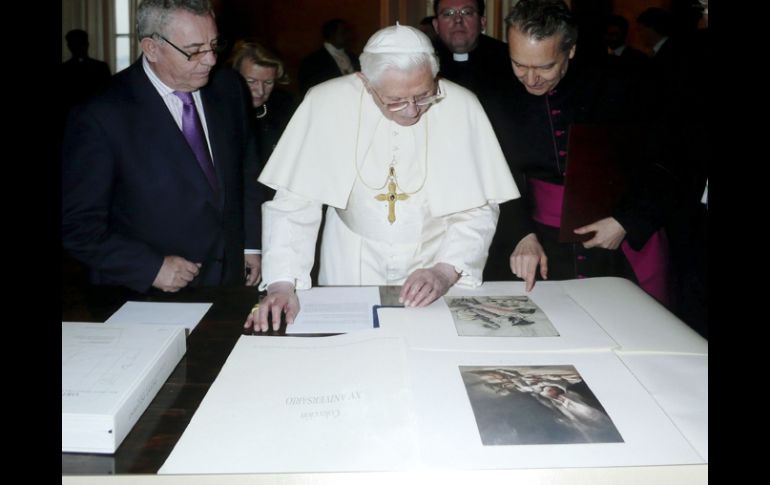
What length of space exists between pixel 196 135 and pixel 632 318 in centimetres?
167

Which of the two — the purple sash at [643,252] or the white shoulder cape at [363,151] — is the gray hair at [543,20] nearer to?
the white shoulder cape at [363,151]

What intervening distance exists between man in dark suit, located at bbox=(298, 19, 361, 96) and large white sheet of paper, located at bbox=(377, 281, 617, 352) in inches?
213

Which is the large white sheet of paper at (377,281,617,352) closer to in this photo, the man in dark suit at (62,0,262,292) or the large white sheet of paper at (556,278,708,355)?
the large white sheet of paper at (556,278,708,355)

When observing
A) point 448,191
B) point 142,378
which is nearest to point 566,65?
point 448,191

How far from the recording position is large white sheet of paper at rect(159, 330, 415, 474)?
1.16m

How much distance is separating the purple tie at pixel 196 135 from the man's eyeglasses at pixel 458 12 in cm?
187

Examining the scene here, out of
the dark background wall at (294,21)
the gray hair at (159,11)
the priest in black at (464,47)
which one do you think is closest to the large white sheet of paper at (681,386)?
the gray hair at (159,11)

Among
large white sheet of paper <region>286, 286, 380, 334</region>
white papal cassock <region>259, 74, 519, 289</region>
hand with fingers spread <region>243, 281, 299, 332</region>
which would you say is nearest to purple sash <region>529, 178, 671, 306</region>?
white papal cassock <region>259, 74, 519, 289</region>

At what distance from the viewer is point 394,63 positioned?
2082mm

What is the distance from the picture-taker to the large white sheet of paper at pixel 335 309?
5.94 ft

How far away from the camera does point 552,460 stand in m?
1.15

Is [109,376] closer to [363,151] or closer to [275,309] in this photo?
[275,309]

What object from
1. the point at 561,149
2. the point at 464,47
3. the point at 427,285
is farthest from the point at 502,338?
the point at 464,47
